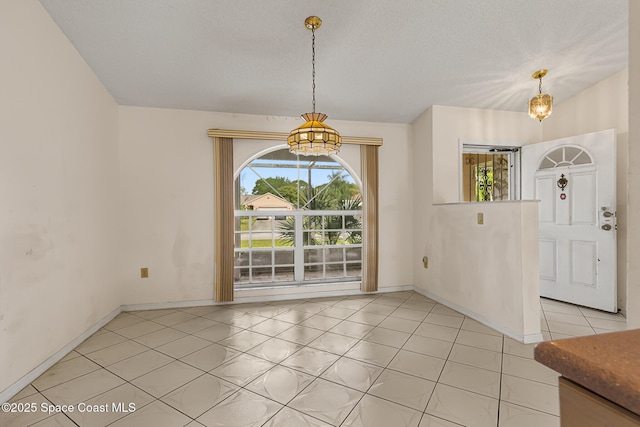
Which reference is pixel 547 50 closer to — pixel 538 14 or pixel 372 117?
pixel 538 14

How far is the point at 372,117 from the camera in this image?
389cm

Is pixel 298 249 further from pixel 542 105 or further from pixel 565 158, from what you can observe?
pixel 565 158

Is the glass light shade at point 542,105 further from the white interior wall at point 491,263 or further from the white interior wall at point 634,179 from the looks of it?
the white interior wall at point 634,179

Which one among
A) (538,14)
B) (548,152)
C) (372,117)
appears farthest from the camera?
(372,117)

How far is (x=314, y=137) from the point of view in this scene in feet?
6.55

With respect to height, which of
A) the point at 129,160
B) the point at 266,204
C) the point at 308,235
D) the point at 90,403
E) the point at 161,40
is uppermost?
the point at 161,40

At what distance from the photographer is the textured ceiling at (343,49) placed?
2.17m

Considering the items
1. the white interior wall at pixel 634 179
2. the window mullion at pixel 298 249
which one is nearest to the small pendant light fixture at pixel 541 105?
the white interior wall at pixel 634 179

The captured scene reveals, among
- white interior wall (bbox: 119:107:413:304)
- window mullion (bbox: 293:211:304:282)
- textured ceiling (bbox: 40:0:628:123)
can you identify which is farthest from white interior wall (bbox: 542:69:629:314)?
white interior wall (bbox: 119:107:413:304)

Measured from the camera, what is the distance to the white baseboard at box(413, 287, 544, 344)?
2464 mm

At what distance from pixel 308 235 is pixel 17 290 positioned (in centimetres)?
287

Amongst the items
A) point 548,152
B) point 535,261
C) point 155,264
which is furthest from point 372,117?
point 155,264

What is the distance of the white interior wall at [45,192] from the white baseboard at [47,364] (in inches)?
1.4

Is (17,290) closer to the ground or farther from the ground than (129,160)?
closer to the ground
